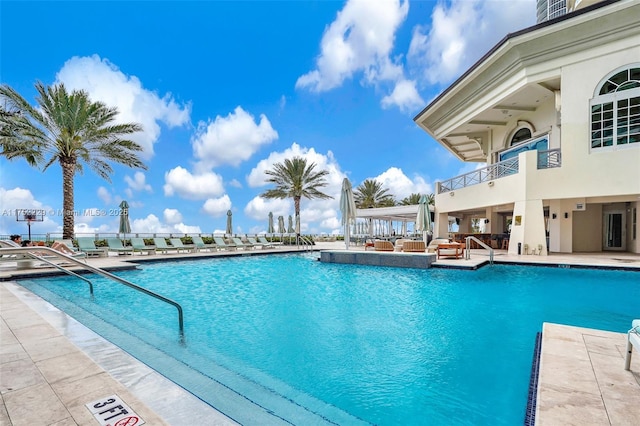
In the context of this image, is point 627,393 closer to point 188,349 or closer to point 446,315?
point 446,315

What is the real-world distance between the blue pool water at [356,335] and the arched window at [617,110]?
22.4 ft

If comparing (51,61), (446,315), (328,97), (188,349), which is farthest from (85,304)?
(328,97)

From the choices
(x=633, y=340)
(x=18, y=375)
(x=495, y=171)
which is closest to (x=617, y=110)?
(x=495, y=171)

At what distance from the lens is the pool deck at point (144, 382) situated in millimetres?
2207

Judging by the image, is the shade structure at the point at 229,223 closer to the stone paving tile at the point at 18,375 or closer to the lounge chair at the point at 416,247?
the lounge chair at the point at 416,247

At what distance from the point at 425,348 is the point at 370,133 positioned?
23477mm

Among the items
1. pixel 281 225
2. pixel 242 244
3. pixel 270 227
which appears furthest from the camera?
pixel 270 227

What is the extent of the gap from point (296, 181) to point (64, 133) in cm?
1620

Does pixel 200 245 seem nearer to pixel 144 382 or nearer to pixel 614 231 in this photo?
pixel 144 382

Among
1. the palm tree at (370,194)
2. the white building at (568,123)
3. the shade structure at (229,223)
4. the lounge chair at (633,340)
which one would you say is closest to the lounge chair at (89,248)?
the shade structure at (229,223)

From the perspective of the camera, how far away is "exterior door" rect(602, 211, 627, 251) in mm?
16766

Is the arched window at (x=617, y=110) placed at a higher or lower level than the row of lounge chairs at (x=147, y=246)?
higher

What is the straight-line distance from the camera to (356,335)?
467cm

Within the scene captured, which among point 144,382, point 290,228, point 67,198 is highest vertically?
point 67,198
